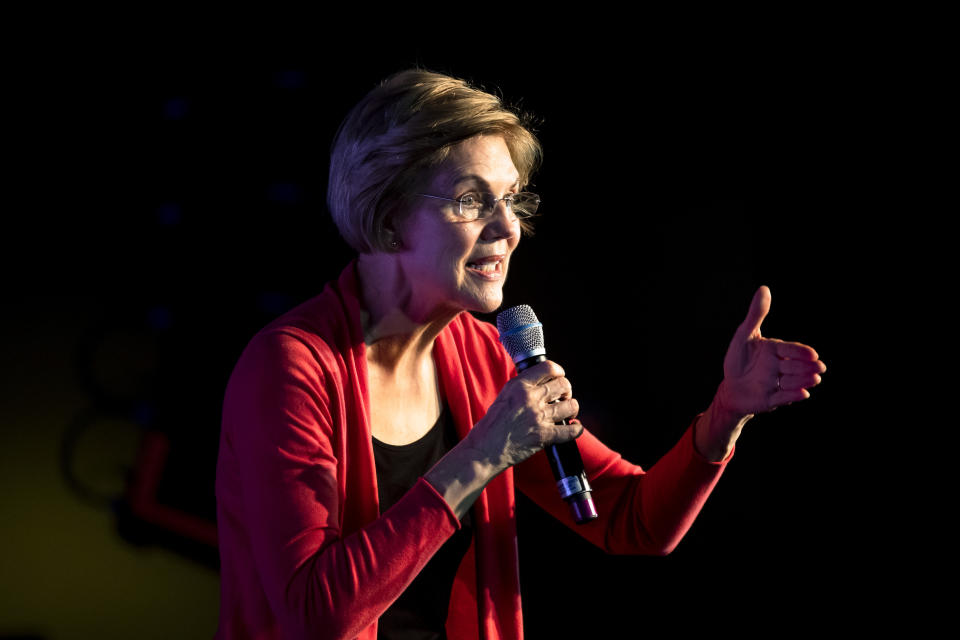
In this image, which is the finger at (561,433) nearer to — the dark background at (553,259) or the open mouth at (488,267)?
the open mouth at (488,267)

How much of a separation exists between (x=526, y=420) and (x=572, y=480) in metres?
0.13

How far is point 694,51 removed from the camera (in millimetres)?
2197

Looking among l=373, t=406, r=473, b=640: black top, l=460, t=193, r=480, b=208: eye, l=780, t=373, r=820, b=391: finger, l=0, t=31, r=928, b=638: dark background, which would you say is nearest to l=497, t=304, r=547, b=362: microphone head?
l=460, t=193, r=480, b=208: eye

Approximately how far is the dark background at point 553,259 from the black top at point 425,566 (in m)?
0.79

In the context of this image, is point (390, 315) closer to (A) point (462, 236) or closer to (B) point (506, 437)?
(A) point (462, 236)

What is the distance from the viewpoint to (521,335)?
138 cm

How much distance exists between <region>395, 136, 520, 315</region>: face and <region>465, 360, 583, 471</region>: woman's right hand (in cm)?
22

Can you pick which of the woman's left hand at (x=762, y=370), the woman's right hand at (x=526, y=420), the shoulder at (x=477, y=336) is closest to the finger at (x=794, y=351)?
the woman's left hand at (x=762, y=370)

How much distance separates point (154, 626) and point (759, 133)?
7.33 feet

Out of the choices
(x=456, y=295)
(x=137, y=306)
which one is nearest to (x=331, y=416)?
(x=456, y=295)

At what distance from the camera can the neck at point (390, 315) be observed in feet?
5.09

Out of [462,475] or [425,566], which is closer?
[462,475]

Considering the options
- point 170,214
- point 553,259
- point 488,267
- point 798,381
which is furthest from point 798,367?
point 170,214

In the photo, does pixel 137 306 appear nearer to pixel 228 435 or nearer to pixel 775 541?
pixel 228 435
